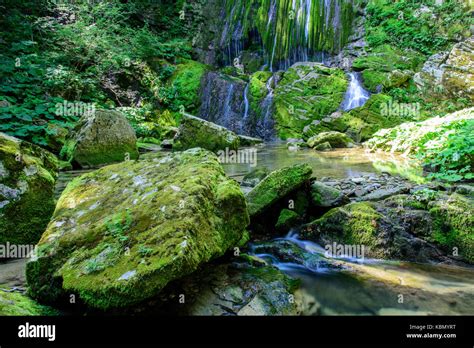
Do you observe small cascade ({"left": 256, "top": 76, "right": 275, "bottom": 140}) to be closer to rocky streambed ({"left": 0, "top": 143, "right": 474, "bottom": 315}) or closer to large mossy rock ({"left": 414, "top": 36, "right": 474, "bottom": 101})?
large mossy rock ({"left": 414, "top": 36, "right": 474, "bottom": 101})

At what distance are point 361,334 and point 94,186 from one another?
9.61 ft

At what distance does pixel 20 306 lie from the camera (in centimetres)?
217

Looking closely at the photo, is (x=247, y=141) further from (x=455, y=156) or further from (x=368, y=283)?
(x=368, y=283)

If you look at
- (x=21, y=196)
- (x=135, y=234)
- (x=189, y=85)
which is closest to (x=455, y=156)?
(x=135, y=234)

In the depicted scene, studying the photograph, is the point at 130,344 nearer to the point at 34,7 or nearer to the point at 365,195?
the point at 365,195

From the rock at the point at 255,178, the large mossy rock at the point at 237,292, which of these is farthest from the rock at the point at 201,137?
the large mossy rock at the point at 237,292

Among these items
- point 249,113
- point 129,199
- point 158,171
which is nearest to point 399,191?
point 158,171

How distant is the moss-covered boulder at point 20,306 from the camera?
1.99 meters

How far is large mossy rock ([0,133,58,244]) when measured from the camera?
11.0ft

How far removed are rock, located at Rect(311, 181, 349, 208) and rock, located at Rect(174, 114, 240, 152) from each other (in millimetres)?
6782

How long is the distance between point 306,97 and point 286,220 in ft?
40.3

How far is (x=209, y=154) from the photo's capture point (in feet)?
12.6

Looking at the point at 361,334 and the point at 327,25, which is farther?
the point at 327,25

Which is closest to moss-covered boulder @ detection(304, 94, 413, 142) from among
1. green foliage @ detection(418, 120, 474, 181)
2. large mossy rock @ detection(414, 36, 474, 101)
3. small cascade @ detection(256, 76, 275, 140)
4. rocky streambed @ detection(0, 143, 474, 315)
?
large mossy rock @ detection(414, 36, 474, 101)
